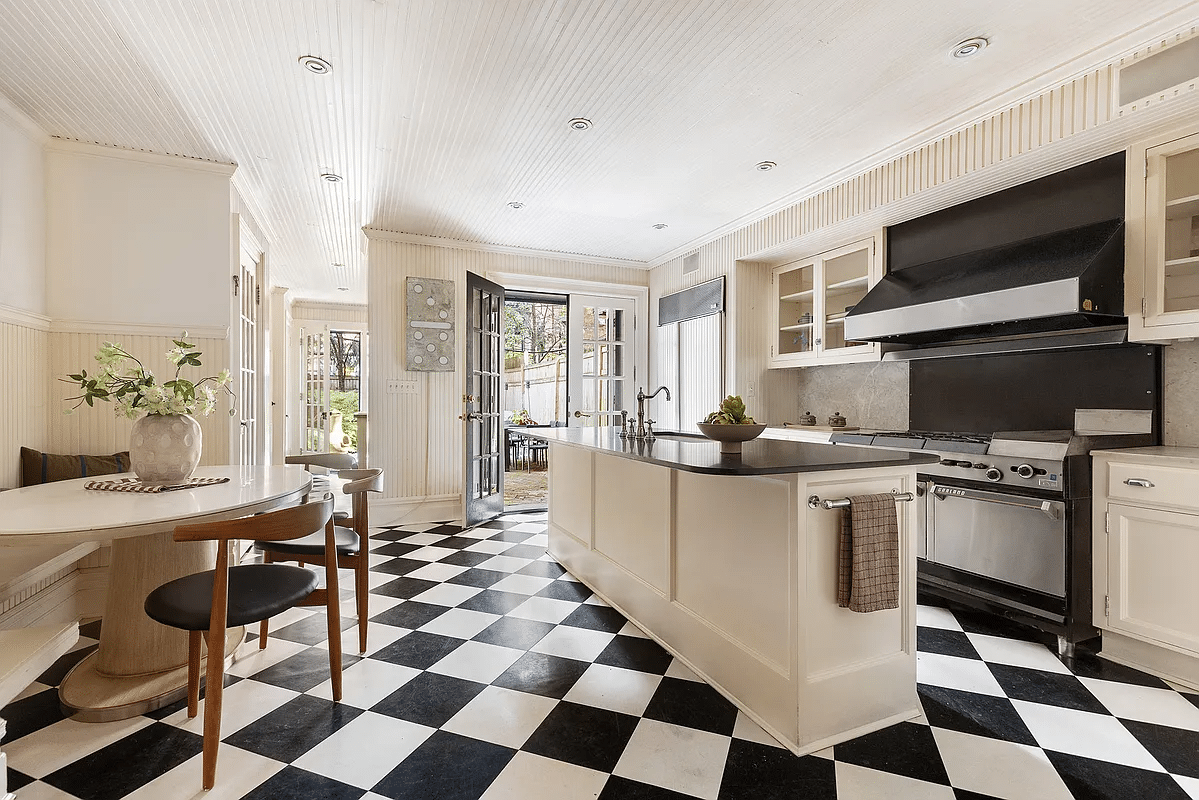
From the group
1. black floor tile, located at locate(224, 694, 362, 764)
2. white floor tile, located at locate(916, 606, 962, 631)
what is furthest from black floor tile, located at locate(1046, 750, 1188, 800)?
black floor tile, located at locate(224, 694, 362, 764)

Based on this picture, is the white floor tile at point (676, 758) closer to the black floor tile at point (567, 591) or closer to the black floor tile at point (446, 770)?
the black floor tile at point (446, 770)

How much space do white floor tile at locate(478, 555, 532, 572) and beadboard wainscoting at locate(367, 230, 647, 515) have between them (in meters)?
1.16

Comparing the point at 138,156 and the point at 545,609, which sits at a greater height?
the point at 138,156

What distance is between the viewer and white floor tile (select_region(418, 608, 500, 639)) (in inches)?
103

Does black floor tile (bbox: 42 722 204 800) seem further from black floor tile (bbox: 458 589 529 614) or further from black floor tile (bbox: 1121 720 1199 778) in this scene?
black floor tile (bbox: 1121 720 1199 778)

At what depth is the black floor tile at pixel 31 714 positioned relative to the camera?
1.82 meters

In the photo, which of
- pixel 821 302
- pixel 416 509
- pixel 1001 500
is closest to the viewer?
pixel 1001 500

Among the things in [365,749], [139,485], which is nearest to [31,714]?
[139,485]

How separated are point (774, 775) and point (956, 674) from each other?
1.05 meters

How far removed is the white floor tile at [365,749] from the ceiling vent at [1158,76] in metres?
3.49

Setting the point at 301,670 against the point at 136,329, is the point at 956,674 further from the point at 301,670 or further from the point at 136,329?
the point at 136,329

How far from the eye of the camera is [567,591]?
3219 mm

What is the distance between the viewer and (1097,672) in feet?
7.34

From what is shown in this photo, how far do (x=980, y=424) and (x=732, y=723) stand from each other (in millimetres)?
2550
